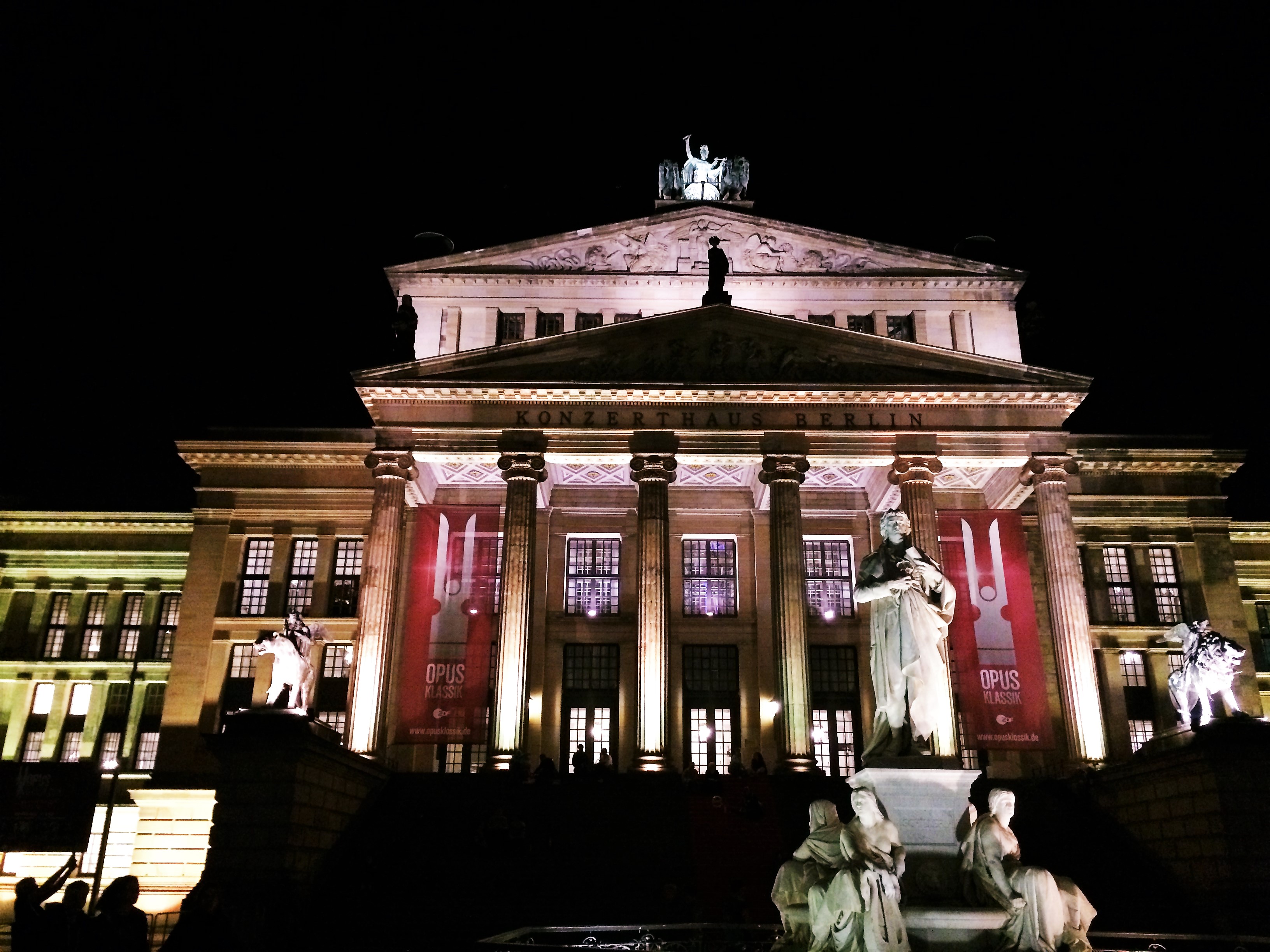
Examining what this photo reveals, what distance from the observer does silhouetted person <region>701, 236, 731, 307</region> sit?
33.0 metres

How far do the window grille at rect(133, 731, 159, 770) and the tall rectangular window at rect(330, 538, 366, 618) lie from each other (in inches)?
298

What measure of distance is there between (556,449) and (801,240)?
12438 millimetres

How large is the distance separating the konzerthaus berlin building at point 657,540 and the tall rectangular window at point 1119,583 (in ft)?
0.42

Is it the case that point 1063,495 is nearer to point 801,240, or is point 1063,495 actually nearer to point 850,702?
point 850,702

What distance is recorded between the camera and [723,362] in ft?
109

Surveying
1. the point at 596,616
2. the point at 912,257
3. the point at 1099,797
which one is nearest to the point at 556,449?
the point at 596,616

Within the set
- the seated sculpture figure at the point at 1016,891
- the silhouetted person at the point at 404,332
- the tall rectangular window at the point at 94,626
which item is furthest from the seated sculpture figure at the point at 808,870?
the tall rectangular window at the point at 94,626

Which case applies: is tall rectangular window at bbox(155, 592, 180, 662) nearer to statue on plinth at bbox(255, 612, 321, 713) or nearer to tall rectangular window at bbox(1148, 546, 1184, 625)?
statue on plinth at bbox(255, 612, 321, 713)

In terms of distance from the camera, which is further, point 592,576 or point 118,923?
point 592,576

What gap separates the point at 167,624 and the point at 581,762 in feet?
61.0

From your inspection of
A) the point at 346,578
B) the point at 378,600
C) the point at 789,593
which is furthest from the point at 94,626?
the point at 789,593

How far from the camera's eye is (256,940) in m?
20.1

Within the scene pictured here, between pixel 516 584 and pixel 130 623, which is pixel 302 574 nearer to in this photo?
pixel 130 623

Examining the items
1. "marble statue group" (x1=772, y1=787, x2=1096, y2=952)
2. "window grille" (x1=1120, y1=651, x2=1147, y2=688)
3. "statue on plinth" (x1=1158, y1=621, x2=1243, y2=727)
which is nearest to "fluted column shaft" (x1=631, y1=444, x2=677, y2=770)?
"statue on plinth" (x1=1158, y1=621, x2=1243, y2=727)
